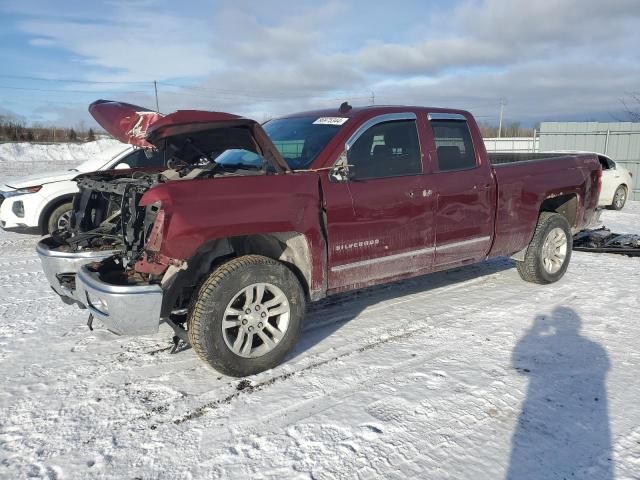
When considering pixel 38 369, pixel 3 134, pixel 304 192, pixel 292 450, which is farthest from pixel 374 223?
pixel 3 134

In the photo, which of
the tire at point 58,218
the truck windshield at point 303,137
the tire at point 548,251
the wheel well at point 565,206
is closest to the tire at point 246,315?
the truck windshield at point 303,137

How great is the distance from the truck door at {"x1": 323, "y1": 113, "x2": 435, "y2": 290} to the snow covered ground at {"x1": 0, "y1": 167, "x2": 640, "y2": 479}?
63cm

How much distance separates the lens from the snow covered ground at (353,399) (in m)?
2.65

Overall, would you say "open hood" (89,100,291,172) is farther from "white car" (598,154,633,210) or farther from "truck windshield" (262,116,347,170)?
"white car" (598,154,633,210)

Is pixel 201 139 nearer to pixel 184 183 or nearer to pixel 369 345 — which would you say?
pixel 184 183

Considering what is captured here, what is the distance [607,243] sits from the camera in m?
7.74

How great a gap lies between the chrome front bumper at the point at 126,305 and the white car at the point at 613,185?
13088 mm

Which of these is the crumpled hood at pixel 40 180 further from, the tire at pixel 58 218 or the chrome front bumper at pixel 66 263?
the chrome front bumper at pixel 66 263

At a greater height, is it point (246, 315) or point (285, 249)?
point (285, 249)

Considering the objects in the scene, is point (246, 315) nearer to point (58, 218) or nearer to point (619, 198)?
point (58, 218)

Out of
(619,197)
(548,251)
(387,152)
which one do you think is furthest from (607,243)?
(619,197)

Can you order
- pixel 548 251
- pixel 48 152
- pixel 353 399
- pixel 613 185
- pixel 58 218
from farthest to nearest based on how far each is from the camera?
pixel 48 152 → pixel 613 185 → pixel 58 218 → pixel 548 251 → pixel 353 399

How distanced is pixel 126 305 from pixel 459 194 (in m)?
3.08

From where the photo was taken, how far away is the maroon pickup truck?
3.29m
